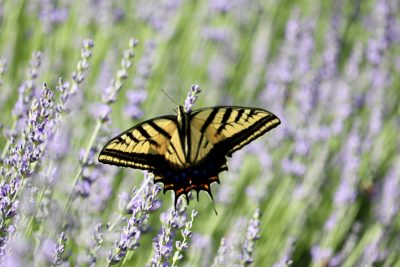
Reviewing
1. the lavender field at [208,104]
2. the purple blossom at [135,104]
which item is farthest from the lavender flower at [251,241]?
the purple blossom at [135,104]

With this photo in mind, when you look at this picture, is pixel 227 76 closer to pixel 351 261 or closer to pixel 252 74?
pixel 252 74

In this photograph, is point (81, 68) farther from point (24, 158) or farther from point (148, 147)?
point (24, 158)

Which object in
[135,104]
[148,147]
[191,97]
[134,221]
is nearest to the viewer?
[134,221]

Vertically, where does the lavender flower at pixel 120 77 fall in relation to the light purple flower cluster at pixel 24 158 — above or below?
above

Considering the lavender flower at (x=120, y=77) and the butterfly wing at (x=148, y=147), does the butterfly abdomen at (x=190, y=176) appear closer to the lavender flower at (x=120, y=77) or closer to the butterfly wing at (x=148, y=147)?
the butterfly wing at (x=148, y=147)

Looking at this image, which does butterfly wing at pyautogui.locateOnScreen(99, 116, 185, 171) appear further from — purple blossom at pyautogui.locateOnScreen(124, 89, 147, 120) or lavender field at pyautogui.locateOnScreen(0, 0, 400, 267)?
purple blossom at pyautogui.locateOnScreen(124, 89, 147, 120)

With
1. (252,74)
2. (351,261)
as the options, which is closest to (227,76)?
(252,74)

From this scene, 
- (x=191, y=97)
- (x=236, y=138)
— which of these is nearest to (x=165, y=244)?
(x=191, y=97)
